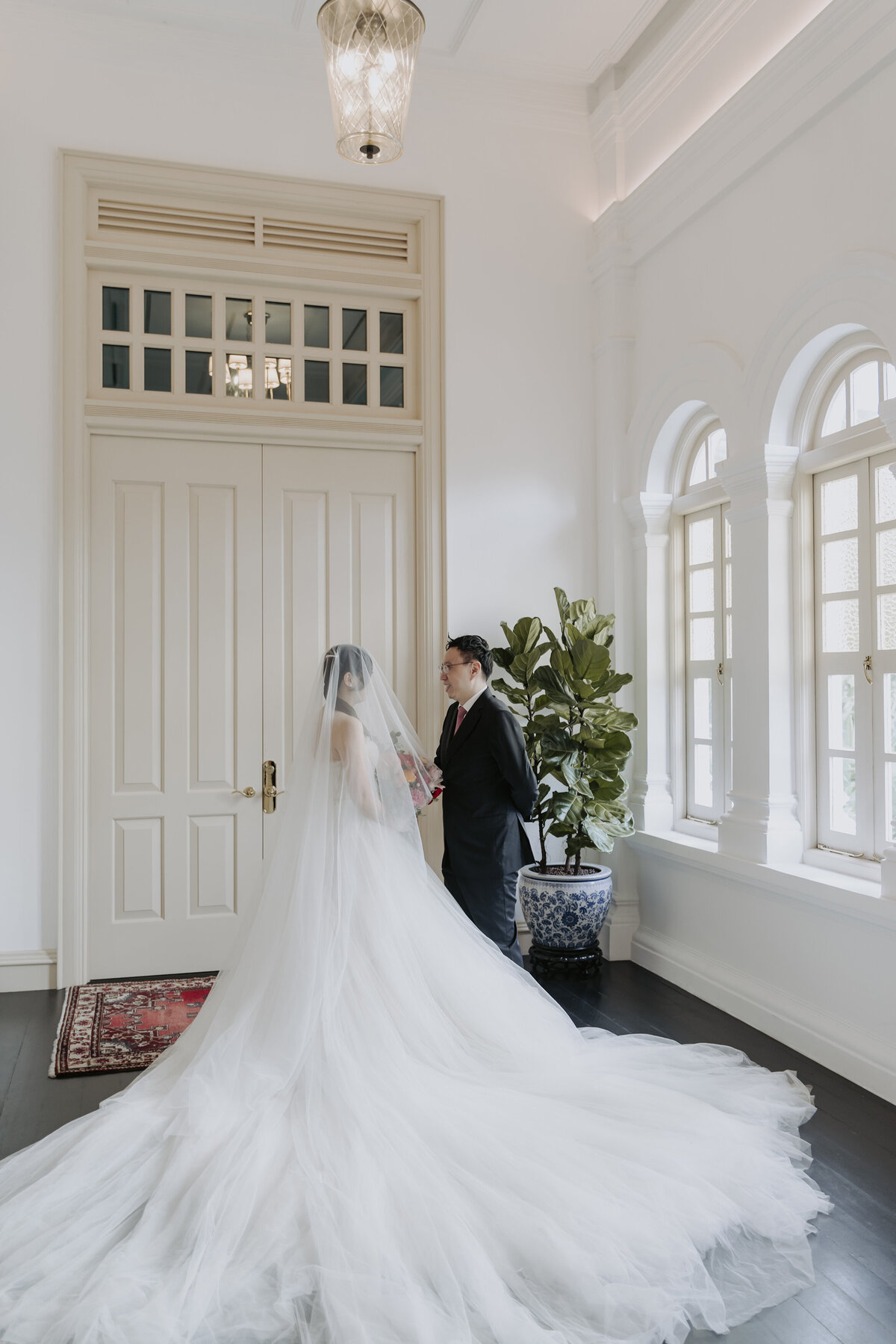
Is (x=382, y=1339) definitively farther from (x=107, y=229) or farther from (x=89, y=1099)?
(x=107, y=229)

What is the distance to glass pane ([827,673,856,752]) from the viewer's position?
13.3 ft

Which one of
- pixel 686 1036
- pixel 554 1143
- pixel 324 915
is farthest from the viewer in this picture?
pixel 686 1036

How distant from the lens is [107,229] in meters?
5.10

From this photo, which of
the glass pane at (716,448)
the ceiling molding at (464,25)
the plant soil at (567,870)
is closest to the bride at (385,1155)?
the plant soil at (567,870)

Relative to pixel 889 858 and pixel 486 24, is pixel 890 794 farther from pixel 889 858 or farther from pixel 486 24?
pixel 486 24

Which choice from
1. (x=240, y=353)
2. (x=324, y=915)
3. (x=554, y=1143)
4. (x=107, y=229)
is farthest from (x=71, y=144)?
(x=554, y=1143)

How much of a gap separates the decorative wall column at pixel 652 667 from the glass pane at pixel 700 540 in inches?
6.9

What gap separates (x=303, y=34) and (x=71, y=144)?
131 cm

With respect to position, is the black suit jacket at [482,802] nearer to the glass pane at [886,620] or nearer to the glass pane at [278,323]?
the glass pane at [886,620]

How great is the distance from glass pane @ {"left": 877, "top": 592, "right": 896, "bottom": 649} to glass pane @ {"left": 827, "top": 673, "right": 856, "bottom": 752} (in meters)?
0.23

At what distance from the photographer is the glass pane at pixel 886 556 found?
12.6 feet

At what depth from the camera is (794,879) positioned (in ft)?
13.1

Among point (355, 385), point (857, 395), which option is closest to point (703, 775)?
point (857, 395)

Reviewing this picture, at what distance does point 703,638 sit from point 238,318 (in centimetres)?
299
